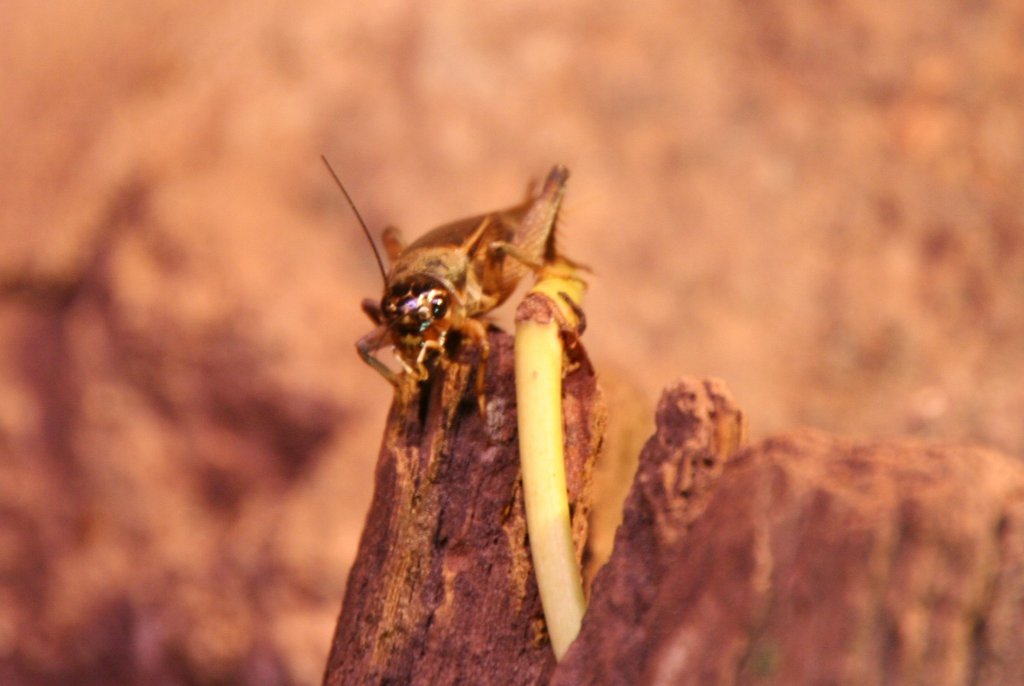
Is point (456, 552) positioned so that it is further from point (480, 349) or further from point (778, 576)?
point (778, 576)

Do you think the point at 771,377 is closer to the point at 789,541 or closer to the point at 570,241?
the point at 570,241

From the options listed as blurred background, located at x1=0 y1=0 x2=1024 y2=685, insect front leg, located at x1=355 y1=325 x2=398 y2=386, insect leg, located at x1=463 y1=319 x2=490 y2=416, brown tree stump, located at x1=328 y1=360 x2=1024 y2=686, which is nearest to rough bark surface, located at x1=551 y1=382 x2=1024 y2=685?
brown tree stump, located at x1=328 y1=360 x2=1024 y2=686

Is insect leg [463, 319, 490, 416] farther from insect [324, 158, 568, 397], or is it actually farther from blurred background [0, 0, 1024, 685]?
blurred background [0, 0, 1024, 685]

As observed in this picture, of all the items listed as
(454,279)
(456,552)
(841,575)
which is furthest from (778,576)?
(454,279)

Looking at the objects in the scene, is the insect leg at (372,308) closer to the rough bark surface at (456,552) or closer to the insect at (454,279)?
the insect at (454,279)

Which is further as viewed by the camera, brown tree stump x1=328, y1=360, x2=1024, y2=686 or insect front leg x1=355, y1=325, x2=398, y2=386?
insect front leg x1=355, y1=325, x2=398, y2=386
